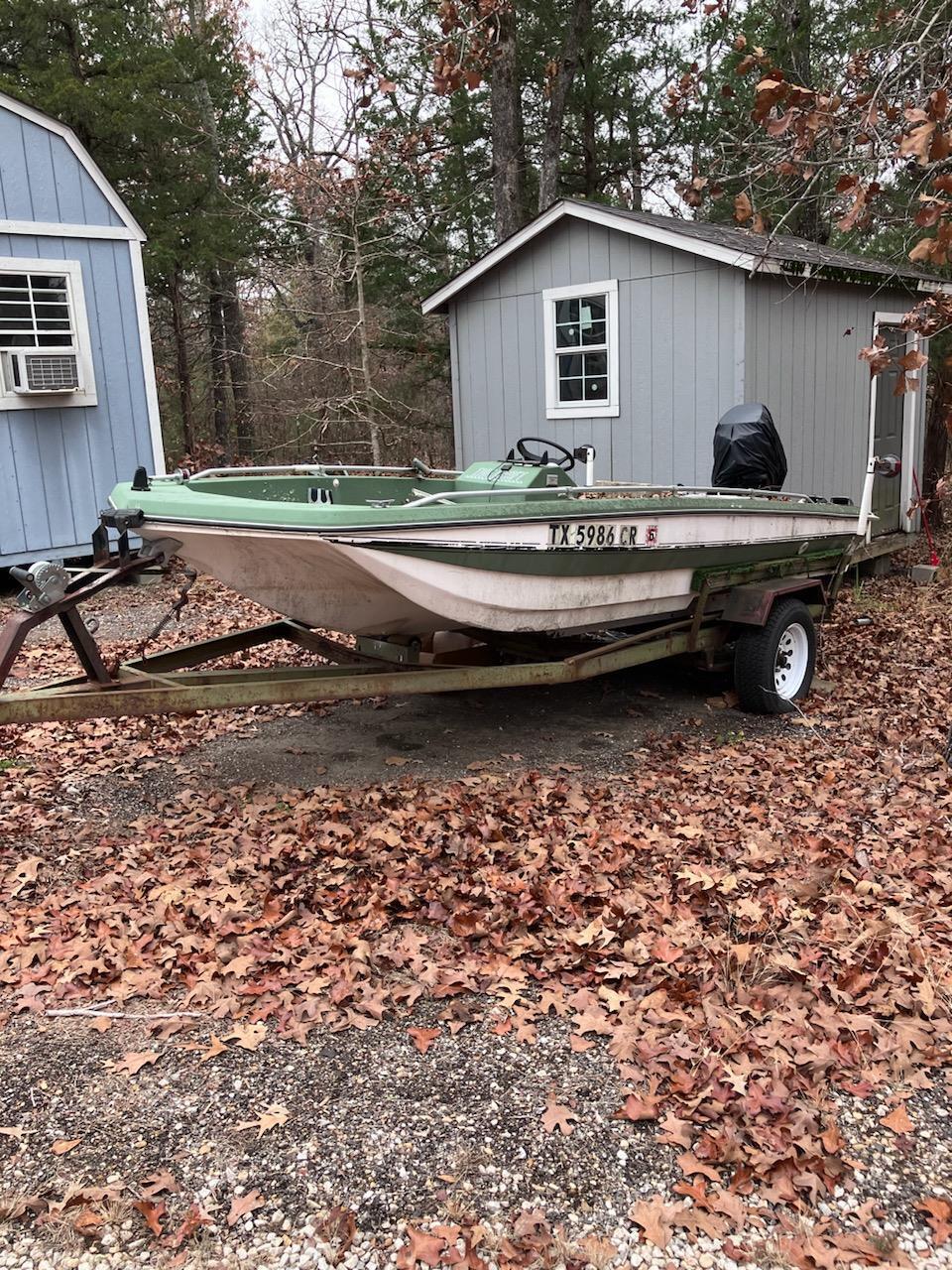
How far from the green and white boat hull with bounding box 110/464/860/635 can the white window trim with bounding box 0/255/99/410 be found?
464 cm

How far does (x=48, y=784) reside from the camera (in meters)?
5.31

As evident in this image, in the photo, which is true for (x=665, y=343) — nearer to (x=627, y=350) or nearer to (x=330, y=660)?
(x=627, y=350)

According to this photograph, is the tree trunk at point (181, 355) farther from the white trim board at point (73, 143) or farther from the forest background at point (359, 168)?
the white trim board at point (73, 143)

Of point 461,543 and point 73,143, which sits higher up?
point 73,143

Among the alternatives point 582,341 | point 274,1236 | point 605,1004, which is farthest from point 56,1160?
point 582,341

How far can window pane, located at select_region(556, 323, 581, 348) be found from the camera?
10438 mm

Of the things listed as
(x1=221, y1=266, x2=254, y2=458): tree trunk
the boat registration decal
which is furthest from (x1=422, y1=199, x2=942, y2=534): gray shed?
(x1=221, y1=266, x2=254, y2=458): tree trunk

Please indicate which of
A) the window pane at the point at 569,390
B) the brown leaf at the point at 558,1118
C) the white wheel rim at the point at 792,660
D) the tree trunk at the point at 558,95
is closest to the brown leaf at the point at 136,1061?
the brown leaf at the point at 558,1118

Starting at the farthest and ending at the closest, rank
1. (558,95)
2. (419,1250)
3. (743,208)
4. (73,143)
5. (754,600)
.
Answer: (558,95), (73,143), (754,600), (743,208), (419,1250)

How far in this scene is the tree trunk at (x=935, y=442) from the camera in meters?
13.2

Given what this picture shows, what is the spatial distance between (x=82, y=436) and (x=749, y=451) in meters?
6.36

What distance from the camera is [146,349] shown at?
10.7m

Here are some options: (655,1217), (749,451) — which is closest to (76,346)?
(749,451)

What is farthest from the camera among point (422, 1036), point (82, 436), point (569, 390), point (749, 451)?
point (569, 390)
